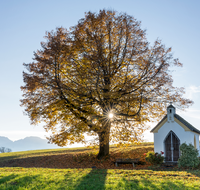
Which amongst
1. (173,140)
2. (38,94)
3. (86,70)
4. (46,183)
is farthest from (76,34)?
(173,140)

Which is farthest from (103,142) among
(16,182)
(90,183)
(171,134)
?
(16,182)

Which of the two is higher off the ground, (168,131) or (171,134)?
(168,131)

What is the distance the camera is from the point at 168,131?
19.5 metres

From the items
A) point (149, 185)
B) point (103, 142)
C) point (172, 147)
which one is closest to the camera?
point (149, 185)

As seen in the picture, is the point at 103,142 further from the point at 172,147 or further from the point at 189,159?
the point at 189,159

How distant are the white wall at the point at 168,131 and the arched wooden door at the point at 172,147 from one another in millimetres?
309

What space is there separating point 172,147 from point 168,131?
158cm

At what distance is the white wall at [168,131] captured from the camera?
61.4 ft

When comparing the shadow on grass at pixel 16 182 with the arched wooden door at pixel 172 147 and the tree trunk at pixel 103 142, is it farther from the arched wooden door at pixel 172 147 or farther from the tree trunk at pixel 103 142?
the arched wooden door at pixel 172 147

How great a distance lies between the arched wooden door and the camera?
62.4 ft

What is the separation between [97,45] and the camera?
617 inches

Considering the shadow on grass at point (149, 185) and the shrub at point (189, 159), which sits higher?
the shrub at point (189, 159)

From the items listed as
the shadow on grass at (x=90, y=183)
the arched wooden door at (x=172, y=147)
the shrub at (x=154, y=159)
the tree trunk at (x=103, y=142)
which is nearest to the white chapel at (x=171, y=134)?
the arched wooden door at (x=172, y=147)

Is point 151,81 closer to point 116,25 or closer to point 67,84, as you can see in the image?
point 116,25
